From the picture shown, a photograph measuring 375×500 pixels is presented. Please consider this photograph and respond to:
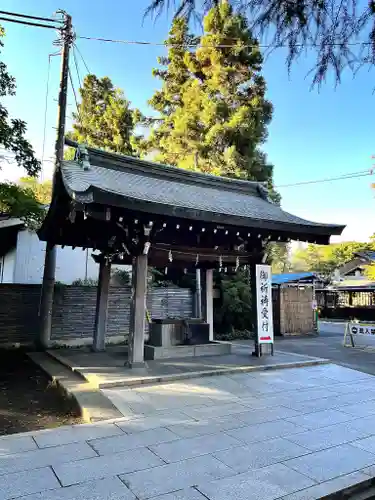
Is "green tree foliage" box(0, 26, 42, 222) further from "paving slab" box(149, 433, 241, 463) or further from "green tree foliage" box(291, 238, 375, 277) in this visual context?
"green tree foliage" box(291, 238, 375, 277)

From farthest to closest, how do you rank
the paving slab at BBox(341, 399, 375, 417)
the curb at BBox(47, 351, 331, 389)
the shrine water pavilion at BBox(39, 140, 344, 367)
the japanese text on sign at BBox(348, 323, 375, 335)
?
the japanese text on sign at BBox(348, 323, 375, 335), the shrine water pavilion at BBox(39, 140, 344, 367), the curb at BBox(47, 351, 331, 389), the paving slab at BBox(341, 399, 375, 417)

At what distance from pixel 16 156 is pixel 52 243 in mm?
2177

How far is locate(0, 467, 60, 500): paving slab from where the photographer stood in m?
2.76

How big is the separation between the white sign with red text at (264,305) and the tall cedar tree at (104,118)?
1535cm

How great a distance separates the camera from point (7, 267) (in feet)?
47.0

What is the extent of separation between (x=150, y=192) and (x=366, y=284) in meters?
19.4

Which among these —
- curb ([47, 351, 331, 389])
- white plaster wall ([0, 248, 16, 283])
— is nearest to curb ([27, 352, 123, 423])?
curb ([47, 351, 331, 389])

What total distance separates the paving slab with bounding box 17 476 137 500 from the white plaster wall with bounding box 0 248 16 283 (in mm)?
12148

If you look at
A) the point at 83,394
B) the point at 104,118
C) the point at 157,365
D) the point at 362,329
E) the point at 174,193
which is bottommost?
the point at 83,394

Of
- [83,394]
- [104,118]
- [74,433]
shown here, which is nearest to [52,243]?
[83,394]

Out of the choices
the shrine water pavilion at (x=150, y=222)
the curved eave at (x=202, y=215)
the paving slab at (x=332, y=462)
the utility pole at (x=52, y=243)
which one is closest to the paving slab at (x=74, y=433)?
the paving slab at (x=332, y=462)

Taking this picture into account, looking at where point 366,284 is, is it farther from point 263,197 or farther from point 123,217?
point 123,217

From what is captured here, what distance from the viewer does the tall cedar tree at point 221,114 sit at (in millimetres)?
15562

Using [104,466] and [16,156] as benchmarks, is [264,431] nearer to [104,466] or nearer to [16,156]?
[104,466]
